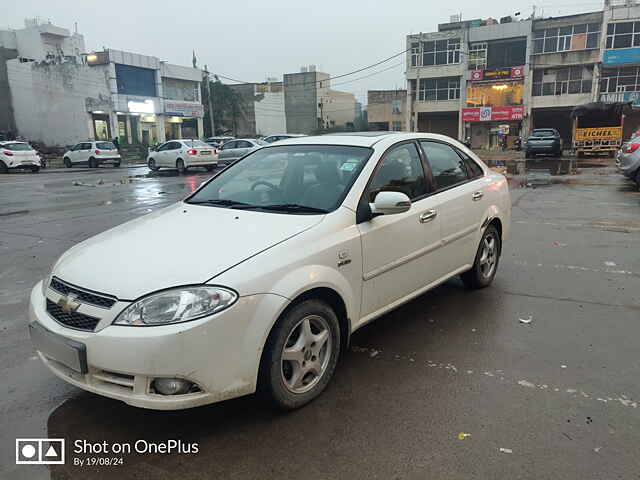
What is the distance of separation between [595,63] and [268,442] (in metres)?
48.9

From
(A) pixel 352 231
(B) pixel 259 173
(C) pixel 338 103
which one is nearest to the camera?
(A) pixel 352 231

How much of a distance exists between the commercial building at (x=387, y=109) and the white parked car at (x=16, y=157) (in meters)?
38.3

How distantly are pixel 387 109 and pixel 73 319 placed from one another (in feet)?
188

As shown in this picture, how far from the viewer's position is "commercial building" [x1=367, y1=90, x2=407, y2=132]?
5597 centimetres

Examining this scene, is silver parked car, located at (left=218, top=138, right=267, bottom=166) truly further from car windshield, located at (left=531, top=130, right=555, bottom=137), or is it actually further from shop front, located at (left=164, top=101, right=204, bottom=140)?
shop front, located at (left=164, top=101, right=204, bottom=140)

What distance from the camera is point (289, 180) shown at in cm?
386

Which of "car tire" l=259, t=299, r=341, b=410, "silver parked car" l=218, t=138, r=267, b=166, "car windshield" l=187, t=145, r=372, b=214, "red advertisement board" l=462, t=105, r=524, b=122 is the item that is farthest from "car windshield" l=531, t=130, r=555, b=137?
"car tire" l=259, t=299, r=341, b=410

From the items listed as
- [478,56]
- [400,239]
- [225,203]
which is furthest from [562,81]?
[225,203]

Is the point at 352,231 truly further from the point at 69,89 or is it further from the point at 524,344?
the point at 69,89

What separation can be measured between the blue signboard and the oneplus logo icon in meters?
49.3

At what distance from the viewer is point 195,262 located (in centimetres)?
271

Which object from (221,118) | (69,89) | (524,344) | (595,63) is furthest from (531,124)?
(524,344)

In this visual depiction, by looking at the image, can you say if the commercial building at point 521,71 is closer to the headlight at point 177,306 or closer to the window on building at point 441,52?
the window on building at point 441,52

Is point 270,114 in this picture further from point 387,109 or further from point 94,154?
point 94,154
